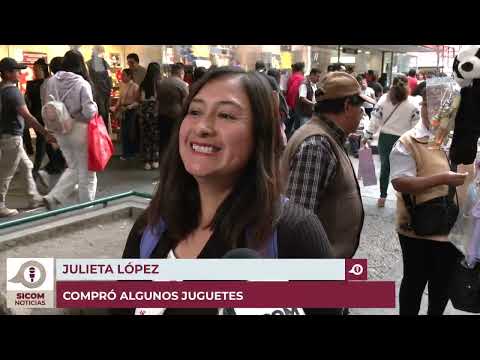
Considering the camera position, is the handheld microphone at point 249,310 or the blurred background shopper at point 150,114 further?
the blurred background shopper at point 150,114

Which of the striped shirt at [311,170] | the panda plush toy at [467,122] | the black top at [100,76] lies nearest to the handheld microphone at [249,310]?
the striped shirt at [311,170]

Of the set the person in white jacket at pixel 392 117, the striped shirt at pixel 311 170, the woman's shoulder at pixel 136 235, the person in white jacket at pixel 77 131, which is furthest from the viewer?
the person in white jacket at pixel 392 117

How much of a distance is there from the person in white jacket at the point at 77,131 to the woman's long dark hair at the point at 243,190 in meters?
1.01

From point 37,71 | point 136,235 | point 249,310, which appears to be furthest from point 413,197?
point 37,71

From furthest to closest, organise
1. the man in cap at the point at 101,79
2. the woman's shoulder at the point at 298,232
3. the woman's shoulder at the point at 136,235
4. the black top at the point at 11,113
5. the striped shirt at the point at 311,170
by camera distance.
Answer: the black top at the point at 11,113
the man in cap at the point at 101,79
the striped shirt at the point at 311,170
the woman's shoulder at the point at 136,235
the woman's shoulder at the point at 298,232

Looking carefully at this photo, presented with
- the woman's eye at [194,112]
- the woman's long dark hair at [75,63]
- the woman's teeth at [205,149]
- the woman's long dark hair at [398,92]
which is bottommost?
the woman's teeth at [205,149]

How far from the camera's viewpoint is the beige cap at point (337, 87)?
163 centimetres

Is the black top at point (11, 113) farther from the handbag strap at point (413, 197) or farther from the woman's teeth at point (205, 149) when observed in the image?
the handbag strap at point (413, 197)

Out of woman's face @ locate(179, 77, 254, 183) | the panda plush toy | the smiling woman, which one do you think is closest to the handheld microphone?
the smiling woman

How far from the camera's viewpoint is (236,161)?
1.26 m

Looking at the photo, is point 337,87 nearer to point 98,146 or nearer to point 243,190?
point 243,190

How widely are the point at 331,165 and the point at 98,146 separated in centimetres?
117

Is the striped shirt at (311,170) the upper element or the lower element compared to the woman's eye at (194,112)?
lower
